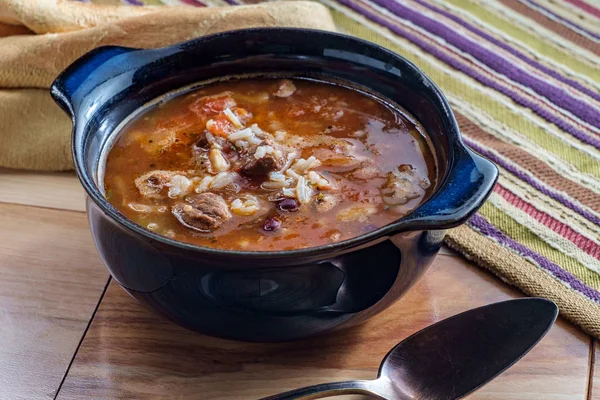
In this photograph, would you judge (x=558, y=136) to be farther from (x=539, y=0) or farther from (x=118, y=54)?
(x=118, y=54)

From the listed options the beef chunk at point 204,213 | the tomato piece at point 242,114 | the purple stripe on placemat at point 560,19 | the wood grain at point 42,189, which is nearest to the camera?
the beef chunk at point 204,213

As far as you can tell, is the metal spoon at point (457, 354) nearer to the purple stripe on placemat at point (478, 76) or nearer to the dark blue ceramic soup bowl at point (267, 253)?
the dark blue ceramic soup bowl at point (267, 253)

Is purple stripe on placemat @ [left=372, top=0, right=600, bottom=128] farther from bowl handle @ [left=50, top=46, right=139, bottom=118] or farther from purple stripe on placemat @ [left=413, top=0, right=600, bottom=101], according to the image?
bowl handle @ [left=50, top=46, right=139, bottom=118]

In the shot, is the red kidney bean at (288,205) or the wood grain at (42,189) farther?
the wood grain at (42,189)

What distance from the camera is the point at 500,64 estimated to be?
2.58m

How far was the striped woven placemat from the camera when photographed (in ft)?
6.27

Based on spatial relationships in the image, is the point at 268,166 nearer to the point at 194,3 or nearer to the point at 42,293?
the point at 42,293

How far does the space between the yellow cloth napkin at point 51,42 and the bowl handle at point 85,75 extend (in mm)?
411

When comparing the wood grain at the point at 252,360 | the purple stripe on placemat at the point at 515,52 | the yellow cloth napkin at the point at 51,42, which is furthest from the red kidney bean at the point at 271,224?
the purple stripe on placemat at the point at 515,52

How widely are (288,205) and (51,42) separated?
99 cm

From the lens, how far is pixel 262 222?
164 cm

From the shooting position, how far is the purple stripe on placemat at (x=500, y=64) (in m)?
2.41

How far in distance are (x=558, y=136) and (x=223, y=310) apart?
4.08ft

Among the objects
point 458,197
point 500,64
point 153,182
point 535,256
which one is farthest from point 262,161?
point 500,64
